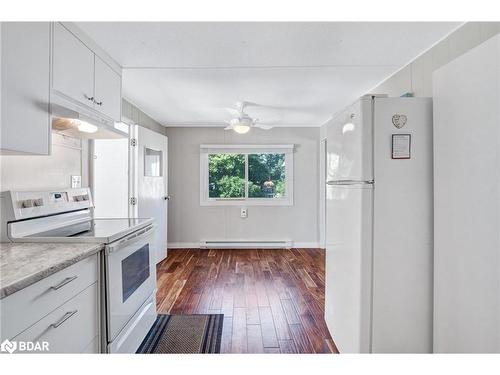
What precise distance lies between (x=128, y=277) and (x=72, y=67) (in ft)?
4.39

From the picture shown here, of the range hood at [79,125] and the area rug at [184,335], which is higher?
the range hood at [79,125]

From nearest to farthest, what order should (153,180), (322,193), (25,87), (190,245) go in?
(25,87) < (153,180) < (322,193) < (190,245)

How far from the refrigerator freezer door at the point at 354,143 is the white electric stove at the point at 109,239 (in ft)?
4.71

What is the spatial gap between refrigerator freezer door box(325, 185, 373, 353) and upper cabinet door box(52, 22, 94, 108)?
1788mm

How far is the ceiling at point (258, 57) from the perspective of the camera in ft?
5.99

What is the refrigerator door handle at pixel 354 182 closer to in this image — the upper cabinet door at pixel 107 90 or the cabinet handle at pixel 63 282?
the cabinet handle at pixel 63 282

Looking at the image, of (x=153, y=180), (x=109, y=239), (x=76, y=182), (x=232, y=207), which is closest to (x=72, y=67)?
(x=76, y=182)

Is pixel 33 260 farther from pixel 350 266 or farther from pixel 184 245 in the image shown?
pixel 184 245

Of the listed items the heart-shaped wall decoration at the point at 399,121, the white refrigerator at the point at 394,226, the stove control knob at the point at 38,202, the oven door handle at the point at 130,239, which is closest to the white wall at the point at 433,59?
the white refrigerator at the point at 394,226

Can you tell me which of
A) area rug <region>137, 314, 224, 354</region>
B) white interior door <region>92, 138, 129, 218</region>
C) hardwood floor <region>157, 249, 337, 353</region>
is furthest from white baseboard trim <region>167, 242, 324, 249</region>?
area rug <region>137, 314, 224, 354</region>

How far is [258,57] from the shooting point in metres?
2.23
